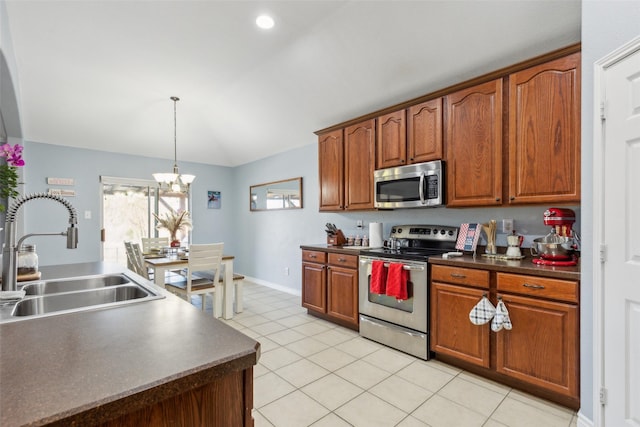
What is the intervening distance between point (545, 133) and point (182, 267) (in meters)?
3.59

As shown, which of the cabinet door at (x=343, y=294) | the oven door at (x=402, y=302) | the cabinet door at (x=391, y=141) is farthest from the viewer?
the cabinet door at (x=343, y=294)

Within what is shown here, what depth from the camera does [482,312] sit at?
217cm

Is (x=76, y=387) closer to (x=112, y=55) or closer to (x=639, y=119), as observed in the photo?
(x=639, y=119)

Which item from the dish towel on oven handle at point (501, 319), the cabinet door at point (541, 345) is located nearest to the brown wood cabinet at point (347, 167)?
the dish towel on oven handle at point (501, 319)

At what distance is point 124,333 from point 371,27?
110 inches

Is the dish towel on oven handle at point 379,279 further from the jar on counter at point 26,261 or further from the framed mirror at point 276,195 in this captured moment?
the jar on counter at point 26,261

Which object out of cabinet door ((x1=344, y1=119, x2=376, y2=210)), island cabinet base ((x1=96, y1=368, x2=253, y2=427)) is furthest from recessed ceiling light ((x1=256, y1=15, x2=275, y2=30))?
island cabinet base ((x1=96, y1=368, x2=253, y2=427))

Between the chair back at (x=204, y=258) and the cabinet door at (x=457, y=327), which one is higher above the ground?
the chair back at (x=204, y=258)

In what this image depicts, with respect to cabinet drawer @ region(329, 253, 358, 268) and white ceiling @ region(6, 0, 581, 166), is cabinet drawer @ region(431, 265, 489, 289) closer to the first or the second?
cabinet drawer @ region(329, 253, 358, 268)

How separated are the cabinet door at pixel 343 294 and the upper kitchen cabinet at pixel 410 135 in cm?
123

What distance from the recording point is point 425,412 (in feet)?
6.32

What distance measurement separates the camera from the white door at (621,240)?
1483mm

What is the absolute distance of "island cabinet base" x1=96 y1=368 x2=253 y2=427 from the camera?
667 millimetres

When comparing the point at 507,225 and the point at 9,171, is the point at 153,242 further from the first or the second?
the point at 507,225
